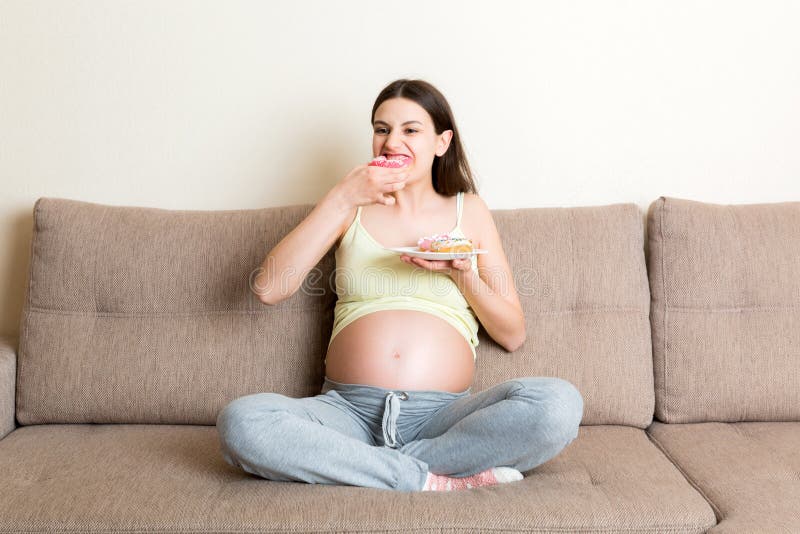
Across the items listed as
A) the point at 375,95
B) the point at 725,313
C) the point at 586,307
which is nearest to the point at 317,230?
the point at 375,95

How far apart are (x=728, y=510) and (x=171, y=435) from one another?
123cm

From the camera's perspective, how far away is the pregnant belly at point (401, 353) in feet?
6.18

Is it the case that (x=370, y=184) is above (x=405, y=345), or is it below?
above

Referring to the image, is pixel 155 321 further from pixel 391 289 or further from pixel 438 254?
pixel 438 254

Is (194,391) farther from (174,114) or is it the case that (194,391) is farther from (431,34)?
(431,34)

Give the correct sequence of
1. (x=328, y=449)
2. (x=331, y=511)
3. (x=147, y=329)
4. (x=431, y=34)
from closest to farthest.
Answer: (x=331, y=511) → (x=328, y=449) → (x=147, y=329) → (x=431, y=34)

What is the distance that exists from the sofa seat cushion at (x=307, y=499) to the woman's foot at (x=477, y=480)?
33mm

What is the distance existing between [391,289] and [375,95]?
666 mm

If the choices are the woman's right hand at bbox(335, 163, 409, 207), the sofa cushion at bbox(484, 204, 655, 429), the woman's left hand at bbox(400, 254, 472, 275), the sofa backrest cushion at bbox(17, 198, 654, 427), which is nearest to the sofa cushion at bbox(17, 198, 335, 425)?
the sofa backrest cushion at bbox(17, 198, 654, 427)

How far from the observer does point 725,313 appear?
6.82 ft

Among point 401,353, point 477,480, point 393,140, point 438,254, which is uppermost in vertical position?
point 393,140

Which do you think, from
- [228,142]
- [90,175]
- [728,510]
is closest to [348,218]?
[228,142]

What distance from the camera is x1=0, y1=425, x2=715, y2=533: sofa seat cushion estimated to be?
1445mm

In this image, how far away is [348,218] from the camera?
6.76ft
